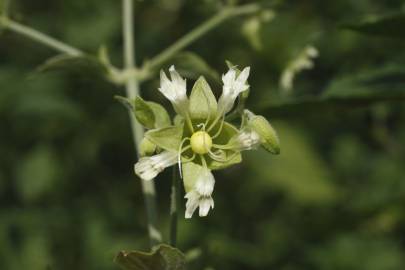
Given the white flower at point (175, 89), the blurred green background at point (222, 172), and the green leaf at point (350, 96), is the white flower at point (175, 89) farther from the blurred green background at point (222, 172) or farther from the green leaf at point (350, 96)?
the blurred green background at point (222, 172)

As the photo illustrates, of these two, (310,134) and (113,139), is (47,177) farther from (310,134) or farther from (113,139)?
(310,134)

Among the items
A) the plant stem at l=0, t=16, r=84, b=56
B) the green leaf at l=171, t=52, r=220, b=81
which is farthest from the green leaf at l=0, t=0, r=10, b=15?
the green leaf at l=171, t=52, r=220, b=81

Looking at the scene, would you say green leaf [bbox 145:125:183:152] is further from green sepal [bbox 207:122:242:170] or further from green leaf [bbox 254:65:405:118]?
green leaf [bbox 254:65:405:118]

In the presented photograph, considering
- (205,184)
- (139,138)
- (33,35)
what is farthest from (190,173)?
(33,35)

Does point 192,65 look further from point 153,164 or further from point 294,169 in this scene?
point 294,169

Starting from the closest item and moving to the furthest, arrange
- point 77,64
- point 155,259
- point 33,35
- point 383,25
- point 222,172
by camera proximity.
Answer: point 155,259
point 383,25
point 77,64
point 33,35
point 222,172

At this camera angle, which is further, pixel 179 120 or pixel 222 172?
pixel 222 172

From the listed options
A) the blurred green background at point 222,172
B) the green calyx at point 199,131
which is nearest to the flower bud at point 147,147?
the green calyx at point 199,131
